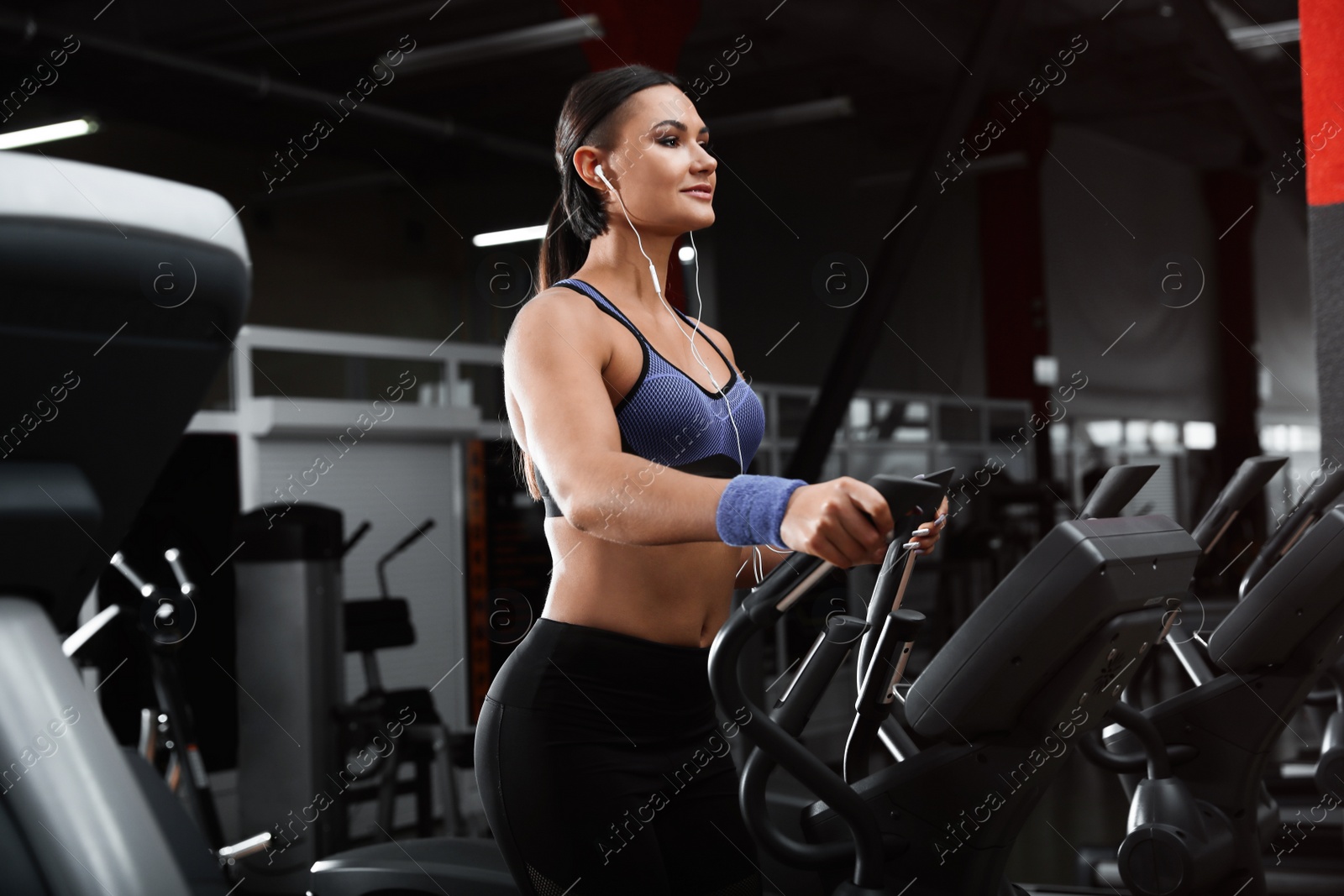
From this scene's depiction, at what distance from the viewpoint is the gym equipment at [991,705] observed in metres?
1.41

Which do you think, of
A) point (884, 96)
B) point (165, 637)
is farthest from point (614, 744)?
point (884, 96)

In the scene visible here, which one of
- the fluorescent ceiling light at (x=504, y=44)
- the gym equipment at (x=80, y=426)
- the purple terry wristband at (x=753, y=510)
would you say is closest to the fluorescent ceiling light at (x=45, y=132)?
the fluorescent ceiling light at (x=504, y=44)

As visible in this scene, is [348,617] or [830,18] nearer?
[348,617]

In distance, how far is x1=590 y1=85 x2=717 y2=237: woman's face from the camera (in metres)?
1.45

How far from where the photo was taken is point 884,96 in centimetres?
892

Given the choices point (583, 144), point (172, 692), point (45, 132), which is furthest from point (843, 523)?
point (45, 132)

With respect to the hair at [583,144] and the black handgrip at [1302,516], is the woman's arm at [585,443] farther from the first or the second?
the black handgrip at [1302,516]

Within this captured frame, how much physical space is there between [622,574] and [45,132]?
6809 millimetres

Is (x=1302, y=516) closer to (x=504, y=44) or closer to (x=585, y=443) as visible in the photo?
(x=585, y=443)

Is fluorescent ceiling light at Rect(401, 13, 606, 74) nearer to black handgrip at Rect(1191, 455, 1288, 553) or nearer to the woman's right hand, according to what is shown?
black handgrip at Rect(1191, 455, 1288, 553)

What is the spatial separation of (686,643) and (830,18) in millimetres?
6563

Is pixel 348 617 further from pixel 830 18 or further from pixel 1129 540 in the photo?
pixel 830 18

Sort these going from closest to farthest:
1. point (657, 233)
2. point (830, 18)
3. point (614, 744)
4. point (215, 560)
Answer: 1. point (614, 744)
2. point (657, 233)
3. point (215, 560)
4. point (830, 18)

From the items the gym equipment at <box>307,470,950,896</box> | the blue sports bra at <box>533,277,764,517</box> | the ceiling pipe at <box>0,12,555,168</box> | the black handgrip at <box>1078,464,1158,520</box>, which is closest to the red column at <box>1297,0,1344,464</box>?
the black handgrip at <box>1078,464,1158,520</box>
